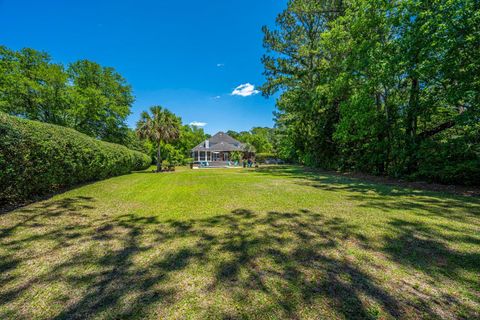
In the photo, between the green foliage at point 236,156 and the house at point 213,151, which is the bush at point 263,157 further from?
→ the green foliage at point 236,156

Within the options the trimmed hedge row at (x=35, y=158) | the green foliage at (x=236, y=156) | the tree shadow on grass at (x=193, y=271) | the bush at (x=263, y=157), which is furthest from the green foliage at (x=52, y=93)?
the bush at (x=263, y=157)

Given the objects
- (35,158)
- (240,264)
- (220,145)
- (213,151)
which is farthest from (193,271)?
(220,145)

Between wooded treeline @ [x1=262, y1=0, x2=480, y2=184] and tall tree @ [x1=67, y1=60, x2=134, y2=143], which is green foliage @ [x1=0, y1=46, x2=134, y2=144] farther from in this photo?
wooded treeline @ [x1=262, y1=0, x2=480, y2=184]

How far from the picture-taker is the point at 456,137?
28.8 ft

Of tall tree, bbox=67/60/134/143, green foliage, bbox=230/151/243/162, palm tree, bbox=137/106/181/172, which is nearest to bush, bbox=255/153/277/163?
green foliage, bbox=230/151/243/162

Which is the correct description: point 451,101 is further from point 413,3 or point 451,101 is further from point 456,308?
point 456,308

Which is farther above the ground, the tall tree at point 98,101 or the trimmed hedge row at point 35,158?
the tall tree at point 98,101

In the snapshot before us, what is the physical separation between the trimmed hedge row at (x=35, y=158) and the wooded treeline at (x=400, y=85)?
14651mm

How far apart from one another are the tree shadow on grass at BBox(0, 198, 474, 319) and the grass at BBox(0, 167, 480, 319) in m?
0.01

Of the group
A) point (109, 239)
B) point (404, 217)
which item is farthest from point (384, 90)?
point (109, 239)

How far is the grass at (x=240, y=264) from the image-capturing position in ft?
6.03

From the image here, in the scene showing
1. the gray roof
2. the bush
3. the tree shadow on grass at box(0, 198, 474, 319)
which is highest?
the gray roof

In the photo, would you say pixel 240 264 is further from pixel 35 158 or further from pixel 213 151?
pixel 213 151

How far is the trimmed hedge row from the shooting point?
15.7 ft
